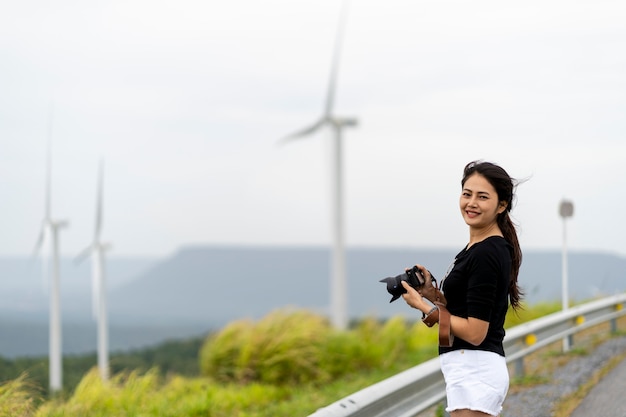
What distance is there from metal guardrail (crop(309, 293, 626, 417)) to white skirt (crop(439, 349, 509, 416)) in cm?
114

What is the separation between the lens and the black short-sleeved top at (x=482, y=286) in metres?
3.60

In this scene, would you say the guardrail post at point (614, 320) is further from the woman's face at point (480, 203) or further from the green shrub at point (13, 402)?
the woman's face at point (480, 203)

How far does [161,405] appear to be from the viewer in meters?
10.6

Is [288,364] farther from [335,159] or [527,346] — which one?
[335,159]

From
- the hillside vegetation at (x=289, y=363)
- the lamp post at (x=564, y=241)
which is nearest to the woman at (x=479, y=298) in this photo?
the hillside vegetation at (x=289, y=363)

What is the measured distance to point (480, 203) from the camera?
378 centimetres

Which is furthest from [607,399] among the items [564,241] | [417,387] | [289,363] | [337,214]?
[337,214]

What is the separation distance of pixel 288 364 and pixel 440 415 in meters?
9.03

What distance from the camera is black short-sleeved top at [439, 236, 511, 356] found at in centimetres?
360

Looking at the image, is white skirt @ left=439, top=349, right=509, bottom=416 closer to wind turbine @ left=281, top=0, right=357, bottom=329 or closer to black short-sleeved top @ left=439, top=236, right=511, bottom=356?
black short-sleeved top @ left=439, top=236, right=511, bottom=356

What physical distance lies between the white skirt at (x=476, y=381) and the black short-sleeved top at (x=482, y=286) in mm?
35

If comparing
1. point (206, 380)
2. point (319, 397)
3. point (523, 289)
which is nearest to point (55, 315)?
point (206, 380)

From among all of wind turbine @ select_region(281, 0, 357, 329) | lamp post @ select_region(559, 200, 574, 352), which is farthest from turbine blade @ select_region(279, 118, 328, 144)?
lamp post @ select_region(559, 200, 574, 352)

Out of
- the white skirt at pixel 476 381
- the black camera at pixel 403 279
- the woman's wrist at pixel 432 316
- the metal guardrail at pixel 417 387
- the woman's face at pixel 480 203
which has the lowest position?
the metal guardrail at pixel 417 387
